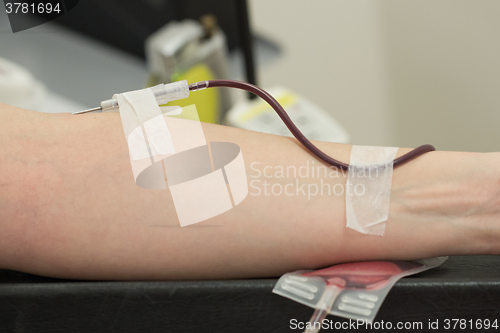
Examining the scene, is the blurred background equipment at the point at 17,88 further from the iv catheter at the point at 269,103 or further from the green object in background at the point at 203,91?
the iv catheter at the point at 269,103

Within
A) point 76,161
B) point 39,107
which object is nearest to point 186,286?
point 76,161

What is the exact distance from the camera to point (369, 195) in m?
0.56

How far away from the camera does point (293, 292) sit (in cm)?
50

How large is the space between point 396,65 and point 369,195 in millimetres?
1240

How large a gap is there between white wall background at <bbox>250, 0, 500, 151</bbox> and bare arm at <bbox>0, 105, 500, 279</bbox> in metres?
0.91

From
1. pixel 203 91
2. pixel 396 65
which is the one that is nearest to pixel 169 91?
pixel 203 91

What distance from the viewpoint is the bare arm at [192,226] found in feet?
1.77

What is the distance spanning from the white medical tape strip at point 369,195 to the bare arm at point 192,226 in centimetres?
1

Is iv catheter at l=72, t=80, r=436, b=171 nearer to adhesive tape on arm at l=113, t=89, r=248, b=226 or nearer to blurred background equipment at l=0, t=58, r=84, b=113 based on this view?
adhesive tape on arm at l=113, t=89, r=248, b=226

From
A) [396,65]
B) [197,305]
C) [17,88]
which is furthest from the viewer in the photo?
[396,65]

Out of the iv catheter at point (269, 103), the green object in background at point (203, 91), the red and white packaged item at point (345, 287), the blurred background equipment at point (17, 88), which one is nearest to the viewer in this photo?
the red and white packaged item at point (345, 287)

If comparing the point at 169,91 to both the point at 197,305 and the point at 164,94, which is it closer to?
the point at 164,94

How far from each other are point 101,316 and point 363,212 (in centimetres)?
33

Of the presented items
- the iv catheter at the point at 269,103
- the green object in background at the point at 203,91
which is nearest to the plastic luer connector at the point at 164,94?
the iv catheter at the point at 269,103
